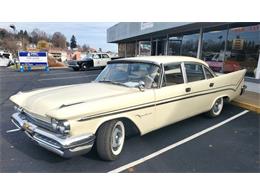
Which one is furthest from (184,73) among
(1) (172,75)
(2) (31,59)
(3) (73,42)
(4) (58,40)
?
(3) (73,42)

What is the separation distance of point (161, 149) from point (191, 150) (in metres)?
0.55

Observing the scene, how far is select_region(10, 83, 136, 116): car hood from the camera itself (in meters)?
3.03

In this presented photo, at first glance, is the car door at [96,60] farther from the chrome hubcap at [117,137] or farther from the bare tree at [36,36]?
the bare tree at [36,36]

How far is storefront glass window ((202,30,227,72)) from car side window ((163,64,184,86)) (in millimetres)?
7267

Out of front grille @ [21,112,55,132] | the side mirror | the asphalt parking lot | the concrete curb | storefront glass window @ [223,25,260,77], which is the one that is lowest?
the asphalt parking lot

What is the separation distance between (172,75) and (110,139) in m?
1.91

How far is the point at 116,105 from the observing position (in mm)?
3133

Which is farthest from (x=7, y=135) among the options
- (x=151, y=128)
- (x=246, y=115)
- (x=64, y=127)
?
(x=246, y=115)

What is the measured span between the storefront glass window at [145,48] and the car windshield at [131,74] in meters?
Answer: 16.8

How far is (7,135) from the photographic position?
4238 mm

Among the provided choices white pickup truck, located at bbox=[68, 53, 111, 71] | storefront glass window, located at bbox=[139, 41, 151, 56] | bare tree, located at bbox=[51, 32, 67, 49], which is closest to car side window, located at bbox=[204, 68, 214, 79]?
storefront glass window, located at bbox=[139, 41, 151, 56]

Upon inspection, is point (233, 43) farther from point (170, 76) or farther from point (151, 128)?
point (151, 128)

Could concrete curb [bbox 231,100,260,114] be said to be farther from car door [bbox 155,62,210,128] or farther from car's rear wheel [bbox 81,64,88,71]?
car's rear wheel [bbox 81,64,88,71]

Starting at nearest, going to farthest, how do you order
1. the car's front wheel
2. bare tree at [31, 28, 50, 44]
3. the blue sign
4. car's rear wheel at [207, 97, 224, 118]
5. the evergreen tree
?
1. the car's front wheel
2. car's rear wheel at [207, 97, 224, 118]
3. the blue sign
4. bare tree at [31, 28, 50, 44]
5. the evergreen tree
